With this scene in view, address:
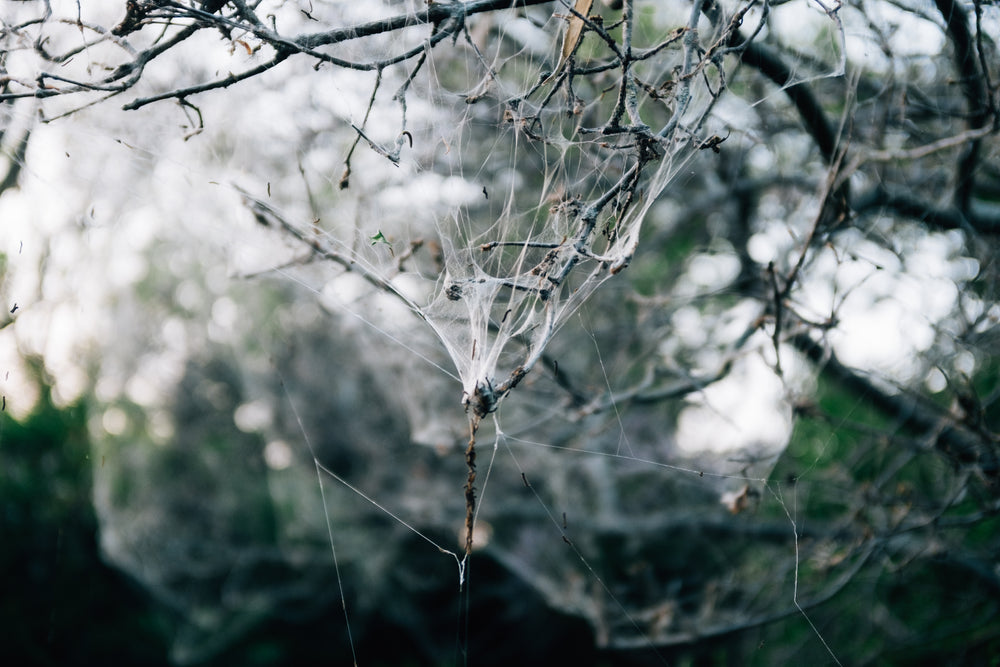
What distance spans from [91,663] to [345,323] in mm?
7215

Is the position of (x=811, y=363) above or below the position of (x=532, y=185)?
below

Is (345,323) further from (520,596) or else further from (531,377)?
(520,596)

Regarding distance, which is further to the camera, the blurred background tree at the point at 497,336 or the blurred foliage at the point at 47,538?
the blurred foliage at the point at 47,538

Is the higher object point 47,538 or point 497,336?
point 47,538

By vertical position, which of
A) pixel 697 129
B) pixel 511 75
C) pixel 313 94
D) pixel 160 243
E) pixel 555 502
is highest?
pixel 160 243

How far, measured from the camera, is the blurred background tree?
1970 millimetres

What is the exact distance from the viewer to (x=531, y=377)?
3.19 m

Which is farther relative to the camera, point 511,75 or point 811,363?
point 511,75

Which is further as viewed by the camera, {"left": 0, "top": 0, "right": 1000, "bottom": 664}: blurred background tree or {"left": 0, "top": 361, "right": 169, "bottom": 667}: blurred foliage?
{"left": 0, "top": 361, "right": 169, "bottom": 667}: blurred foliage

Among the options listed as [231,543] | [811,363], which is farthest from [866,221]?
[231,543]

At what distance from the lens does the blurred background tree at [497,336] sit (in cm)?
197

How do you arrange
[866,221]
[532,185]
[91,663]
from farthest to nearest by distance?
[91,663], [532,185], [866,221]

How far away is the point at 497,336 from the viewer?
208 cm

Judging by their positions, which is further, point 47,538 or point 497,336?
point 47,538
